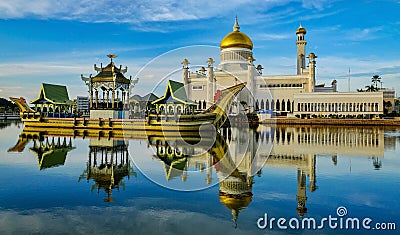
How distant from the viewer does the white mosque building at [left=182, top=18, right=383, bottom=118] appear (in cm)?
4047

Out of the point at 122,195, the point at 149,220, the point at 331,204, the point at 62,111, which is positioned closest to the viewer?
the point at 149,220

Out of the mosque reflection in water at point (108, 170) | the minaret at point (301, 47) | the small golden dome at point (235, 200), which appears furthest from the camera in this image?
the minaret at point (301, 47)

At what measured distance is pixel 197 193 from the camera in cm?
730

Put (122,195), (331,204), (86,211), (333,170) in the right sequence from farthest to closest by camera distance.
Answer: (333,170) < (122,195) < (331,204) < (86,211)

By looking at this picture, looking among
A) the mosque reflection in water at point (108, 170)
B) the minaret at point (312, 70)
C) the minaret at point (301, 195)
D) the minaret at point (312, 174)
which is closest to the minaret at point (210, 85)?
the minaret at point (312, 70)

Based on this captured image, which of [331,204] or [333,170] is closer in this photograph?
[331,204]

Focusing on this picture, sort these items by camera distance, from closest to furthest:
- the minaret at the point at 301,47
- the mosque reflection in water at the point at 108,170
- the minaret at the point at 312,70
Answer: the mosque reflection in water at the point at 108,170, the minaret at the point at 312,70, the minaret at the point at 301,47

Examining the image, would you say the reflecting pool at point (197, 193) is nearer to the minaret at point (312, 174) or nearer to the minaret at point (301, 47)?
the minaret at point (312, 174)

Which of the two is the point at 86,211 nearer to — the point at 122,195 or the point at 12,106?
the point at 122,195

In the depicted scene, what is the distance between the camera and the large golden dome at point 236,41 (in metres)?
44.9

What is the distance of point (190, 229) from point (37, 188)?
4.33 m

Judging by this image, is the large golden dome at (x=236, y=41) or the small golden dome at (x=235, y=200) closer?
the small golden dome at (x=235, y=200)

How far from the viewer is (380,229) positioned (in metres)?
5.04

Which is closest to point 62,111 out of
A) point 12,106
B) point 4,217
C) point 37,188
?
point 37,188
